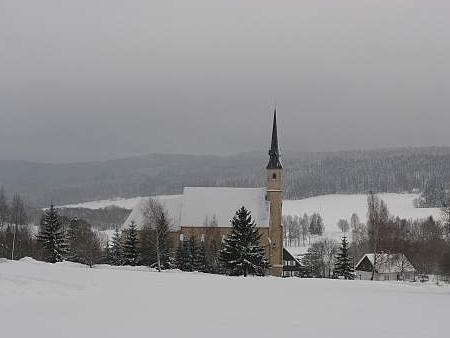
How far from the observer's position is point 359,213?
15112 centimetres

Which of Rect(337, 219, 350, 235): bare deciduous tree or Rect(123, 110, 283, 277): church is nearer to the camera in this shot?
Rect(123, 110, 283, 277): church

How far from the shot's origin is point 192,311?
1525 centimetres

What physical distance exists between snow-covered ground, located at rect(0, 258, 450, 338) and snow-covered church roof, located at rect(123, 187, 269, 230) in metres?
46.2

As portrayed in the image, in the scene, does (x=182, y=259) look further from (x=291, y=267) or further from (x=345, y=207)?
(x=345, y=207)

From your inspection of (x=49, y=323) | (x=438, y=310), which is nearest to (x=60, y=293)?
(x=49, y=323)

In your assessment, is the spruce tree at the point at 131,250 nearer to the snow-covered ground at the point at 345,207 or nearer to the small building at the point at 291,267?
the small building at the point at 291,267

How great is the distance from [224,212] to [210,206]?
207 centimetres

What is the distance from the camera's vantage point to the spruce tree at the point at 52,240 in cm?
4616

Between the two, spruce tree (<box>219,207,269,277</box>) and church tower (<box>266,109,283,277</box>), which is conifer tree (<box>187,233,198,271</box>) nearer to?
spruce tree (<box>219,207,269,277</box>)

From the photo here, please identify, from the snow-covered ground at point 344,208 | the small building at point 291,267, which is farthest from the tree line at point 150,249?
the snow-covered ground at point 344,208

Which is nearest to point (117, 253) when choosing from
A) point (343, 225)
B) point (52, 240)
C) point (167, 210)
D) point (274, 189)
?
point (52, 240)

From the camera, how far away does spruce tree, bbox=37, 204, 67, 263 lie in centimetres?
4616

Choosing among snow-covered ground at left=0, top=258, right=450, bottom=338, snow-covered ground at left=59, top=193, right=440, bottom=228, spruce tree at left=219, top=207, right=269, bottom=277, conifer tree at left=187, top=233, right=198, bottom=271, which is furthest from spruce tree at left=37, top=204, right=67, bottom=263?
snow-covered ground at left=59, top=193, right=440, bottom=228

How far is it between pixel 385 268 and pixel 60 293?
53.2 metres
